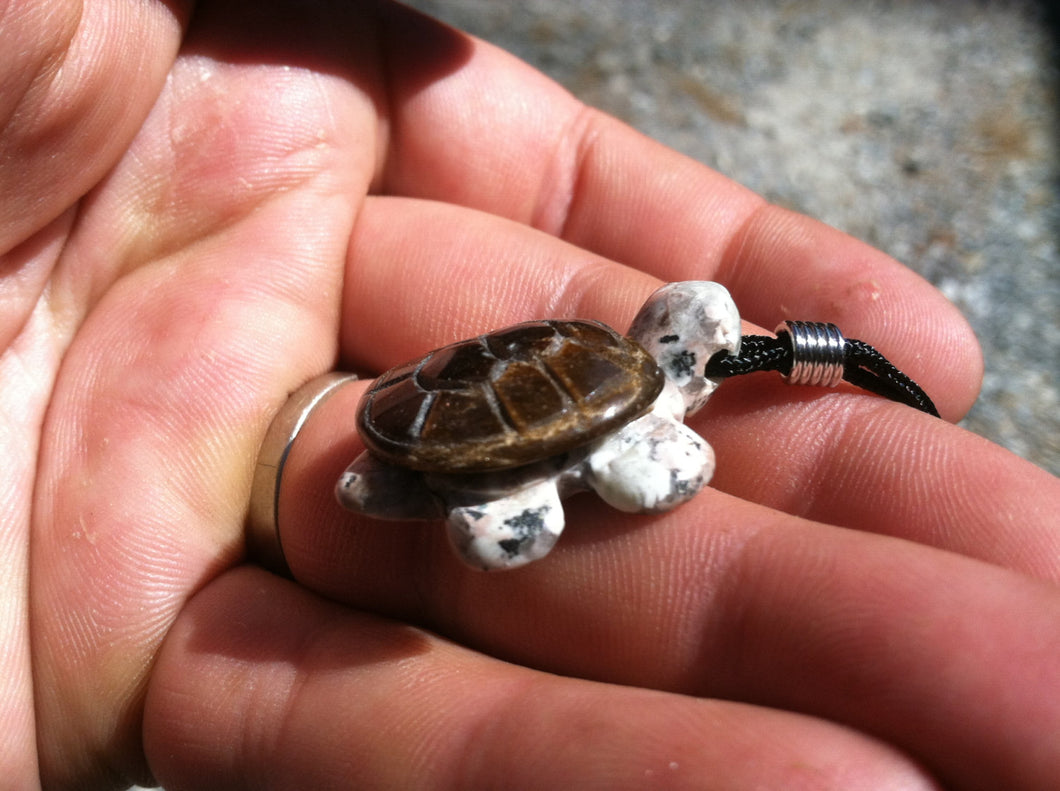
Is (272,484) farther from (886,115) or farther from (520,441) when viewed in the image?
(886,115)

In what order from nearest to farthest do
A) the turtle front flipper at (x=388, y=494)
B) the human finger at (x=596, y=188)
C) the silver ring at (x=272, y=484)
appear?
the turtle front flipper at (x=388, y=494) < the silver ring at (x=272, y=484) < the human finger at (x=596, y=188)

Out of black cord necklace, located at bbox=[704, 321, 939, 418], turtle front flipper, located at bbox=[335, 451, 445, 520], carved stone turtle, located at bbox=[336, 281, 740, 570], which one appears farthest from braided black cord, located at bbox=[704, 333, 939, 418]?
turtle front flipper, located at bbox=[335, 451, 445, 520]

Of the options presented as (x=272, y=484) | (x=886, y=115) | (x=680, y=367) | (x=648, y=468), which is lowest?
(x=272, y=484)

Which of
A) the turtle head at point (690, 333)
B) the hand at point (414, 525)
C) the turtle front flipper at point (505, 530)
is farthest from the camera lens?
the turtle head at point (690, 333)

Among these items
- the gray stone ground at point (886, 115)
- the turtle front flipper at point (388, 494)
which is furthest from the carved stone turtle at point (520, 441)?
the gray stone ground at point (886, 115)

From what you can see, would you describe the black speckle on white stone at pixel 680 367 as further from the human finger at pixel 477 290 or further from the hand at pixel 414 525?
the human finger at pixel 477 290

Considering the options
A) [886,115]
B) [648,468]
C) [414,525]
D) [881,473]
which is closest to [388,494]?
[414,525]

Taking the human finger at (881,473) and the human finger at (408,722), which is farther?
the human finger at (881,473)

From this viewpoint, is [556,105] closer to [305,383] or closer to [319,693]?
[305,383]
